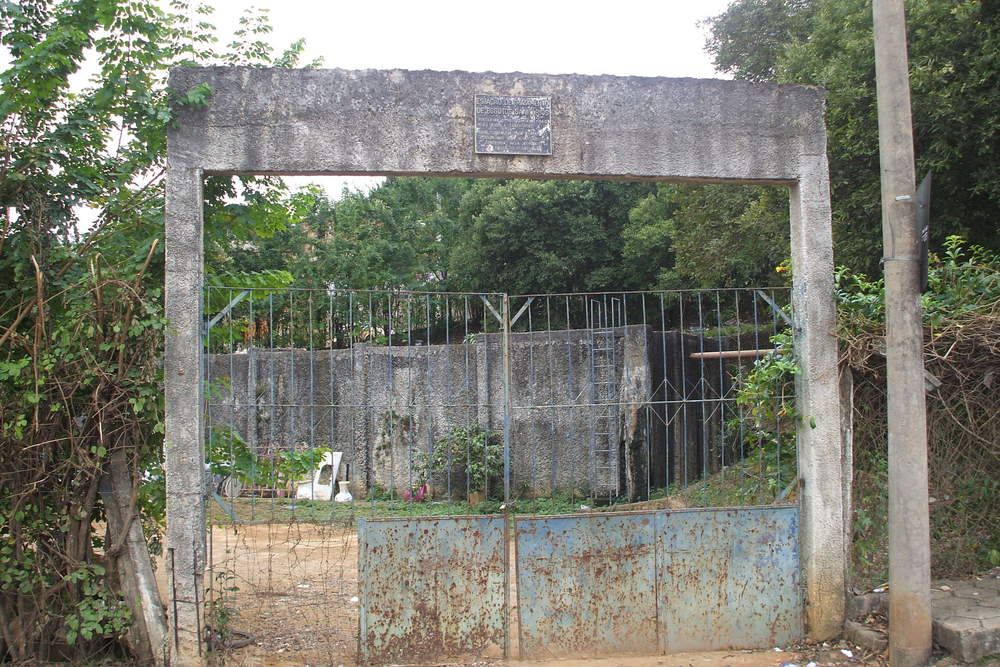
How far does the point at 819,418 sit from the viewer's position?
5.03 m

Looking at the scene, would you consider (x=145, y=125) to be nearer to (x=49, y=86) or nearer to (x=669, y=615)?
(x=49, y=86)

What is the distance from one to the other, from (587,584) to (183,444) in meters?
2.49

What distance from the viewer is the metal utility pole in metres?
4.52

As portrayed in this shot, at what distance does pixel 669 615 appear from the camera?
493cm

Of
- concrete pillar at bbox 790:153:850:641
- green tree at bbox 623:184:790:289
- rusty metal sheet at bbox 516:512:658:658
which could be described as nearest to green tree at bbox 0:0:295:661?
rusty metal sheet at bbox 516:512:658:658

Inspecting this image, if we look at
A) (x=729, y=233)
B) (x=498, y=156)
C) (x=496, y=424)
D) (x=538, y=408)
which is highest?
(x=729, y=233)

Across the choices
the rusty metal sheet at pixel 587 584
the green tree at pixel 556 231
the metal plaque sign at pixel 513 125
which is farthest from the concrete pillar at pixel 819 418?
the green tree at pixel 556 231

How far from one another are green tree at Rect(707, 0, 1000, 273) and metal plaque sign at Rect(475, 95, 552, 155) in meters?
5.99

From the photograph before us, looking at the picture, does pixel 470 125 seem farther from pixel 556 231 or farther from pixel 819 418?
pixel 556 231

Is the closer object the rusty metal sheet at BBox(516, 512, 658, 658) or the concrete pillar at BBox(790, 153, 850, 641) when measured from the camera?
the rusty metal sheet at BBox(516, 512, 658, 658)

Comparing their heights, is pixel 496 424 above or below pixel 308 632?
above

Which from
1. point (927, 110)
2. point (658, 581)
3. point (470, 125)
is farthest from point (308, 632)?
point (927, 110)

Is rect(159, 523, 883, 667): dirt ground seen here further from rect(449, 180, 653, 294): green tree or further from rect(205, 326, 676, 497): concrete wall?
rect(449, 180, 653, 294): green tree

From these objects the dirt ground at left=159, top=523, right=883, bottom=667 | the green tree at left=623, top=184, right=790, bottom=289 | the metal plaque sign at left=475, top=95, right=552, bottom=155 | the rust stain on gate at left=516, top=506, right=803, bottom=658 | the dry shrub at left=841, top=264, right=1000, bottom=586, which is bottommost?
the dirt ground at left=159, top=523, right=883, bottom=667
